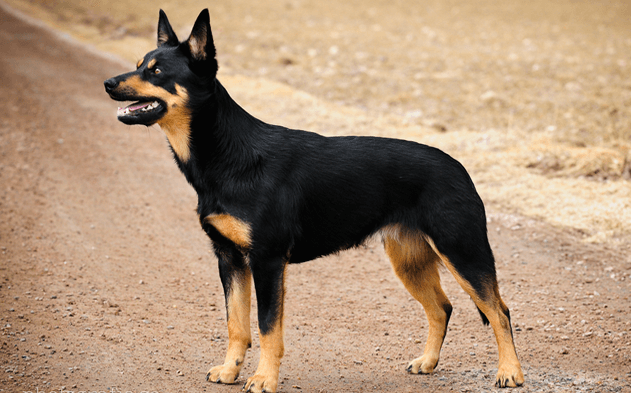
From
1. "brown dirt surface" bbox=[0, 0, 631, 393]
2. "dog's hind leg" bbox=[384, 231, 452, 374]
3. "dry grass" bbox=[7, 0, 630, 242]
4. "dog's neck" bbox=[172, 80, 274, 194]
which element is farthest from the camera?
"dry grass" bbox=[7, 0, 630, 242]

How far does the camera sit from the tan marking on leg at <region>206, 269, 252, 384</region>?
4.36 m

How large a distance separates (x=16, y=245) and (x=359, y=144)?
14.1ft

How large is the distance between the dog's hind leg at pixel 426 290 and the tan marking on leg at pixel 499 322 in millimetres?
368

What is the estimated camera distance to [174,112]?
4.05m

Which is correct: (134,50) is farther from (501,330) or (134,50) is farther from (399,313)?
(501,330)

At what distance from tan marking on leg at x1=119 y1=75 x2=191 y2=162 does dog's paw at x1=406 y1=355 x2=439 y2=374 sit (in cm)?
231

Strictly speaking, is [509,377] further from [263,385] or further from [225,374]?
[225,374]

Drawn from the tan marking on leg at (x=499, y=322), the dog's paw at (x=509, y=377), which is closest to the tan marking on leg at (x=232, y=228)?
the tan marking on leg at (x=499, y=322)

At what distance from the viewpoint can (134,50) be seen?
16.7 m

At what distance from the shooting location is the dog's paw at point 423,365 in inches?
185

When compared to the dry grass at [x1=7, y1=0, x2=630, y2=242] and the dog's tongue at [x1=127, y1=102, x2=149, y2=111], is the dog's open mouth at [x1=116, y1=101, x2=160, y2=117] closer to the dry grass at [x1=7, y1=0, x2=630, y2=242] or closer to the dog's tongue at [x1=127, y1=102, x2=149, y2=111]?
the dog's tongue at [x1=127, y1=102, x2=149, y2=111]

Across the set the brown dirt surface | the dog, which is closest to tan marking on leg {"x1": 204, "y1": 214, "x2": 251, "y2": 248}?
the dog

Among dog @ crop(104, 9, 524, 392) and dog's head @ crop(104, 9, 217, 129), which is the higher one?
dog's head @ crop(104, 9, 217, 129)

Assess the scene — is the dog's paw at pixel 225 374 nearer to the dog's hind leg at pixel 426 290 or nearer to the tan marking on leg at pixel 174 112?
the dog's hind leg at pixel 426 290
